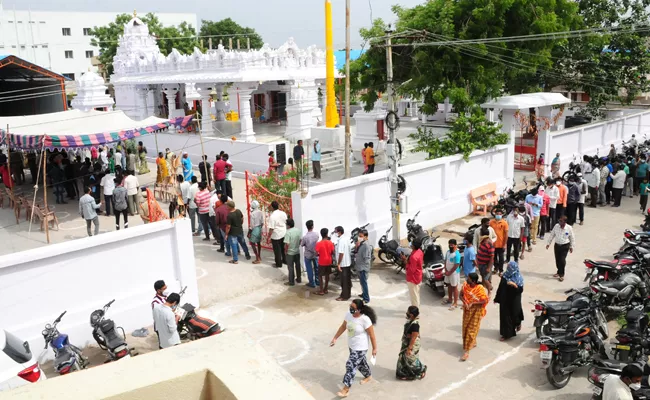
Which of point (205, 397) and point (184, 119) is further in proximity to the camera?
point (184, 119)

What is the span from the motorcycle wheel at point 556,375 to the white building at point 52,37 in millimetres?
56569

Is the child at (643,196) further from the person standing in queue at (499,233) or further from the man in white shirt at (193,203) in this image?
the man in white shirt at (193,203)

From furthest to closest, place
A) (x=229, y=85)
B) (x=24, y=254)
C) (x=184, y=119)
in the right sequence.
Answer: (x=229, y=85) < (x=184, y=119) < (x=24, y=254)

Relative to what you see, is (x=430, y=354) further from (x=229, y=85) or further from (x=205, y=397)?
(x=229, y=85)

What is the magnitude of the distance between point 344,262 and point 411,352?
2.79 m

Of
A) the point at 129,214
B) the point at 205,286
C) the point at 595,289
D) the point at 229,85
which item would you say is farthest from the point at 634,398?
the point at 229,85

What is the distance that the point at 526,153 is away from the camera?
20094 mm

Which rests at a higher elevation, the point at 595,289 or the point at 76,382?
the point at 76,382

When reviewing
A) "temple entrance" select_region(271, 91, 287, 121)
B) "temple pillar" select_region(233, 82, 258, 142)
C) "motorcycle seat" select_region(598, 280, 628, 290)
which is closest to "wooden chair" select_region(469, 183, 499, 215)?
"motorcycle seat" select_region(598, 280, 628, 290)

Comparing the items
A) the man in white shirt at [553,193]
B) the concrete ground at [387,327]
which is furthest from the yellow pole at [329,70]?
the man in white shirt at [553,193]

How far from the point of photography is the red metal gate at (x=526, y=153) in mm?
19844

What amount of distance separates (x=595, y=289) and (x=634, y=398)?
8.99 feet

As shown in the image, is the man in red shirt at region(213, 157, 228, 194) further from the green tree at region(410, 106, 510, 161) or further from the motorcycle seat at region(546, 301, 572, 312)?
the motorcycle seat at region(546, 301, 572, 312)

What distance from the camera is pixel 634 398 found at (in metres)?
5.75
